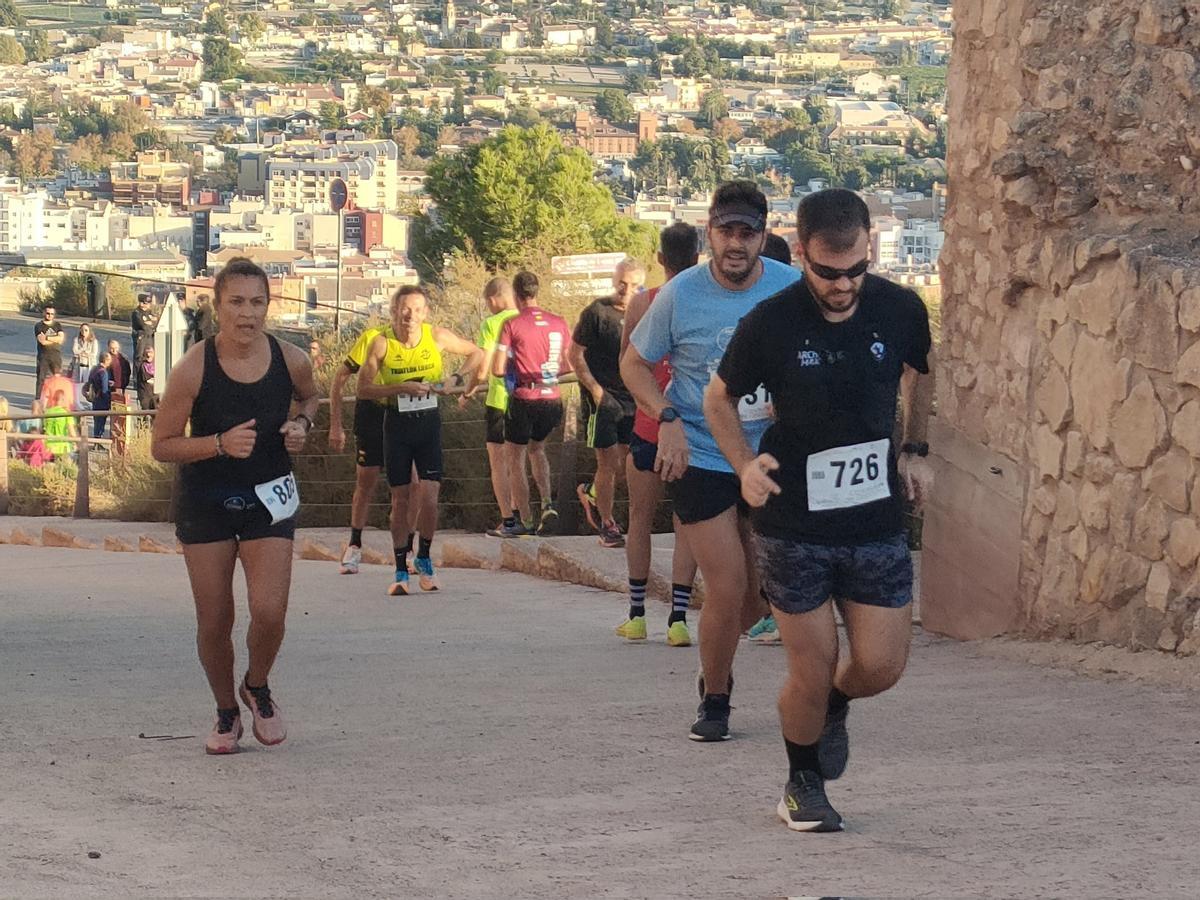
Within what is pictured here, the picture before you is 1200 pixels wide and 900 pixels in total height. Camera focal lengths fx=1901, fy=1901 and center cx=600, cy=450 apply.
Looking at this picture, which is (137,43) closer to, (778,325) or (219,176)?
(219,176)

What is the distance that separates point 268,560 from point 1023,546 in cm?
346

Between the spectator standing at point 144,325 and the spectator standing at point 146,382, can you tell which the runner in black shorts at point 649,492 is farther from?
the spectator standing at point 144,325

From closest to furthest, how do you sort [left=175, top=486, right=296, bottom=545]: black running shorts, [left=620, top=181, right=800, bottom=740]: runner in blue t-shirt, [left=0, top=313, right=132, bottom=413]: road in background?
[left=175, top=486, right=296, bottom=545]: black running shorts → [left=620, top=181, right=800, bottom=740]: runner in blue t-shirt → [left=0, top=313, right=132, bottom=413]: road in background

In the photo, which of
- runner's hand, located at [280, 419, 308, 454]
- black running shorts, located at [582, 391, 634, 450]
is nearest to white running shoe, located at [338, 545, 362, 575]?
black running shorts, located at [582, 391, 634, 450]

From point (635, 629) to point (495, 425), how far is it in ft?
15.0

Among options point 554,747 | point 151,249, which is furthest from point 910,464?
point 151,249

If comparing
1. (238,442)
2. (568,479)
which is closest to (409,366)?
(568,479)

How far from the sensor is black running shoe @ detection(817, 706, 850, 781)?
5391 millimetres

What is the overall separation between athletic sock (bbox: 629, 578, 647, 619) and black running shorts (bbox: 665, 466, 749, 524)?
2678 millimetres

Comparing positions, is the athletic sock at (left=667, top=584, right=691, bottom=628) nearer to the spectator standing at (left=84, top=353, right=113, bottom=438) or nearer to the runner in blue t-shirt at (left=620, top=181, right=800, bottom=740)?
the runner in blue t-shirt at (left=620, top=181, right=800, bottom=740)

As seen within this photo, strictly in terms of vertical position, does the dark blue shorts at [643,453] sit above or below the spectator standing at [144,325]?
above

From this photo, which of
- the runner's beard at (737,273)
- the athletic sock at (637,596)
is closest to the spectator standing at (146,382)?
the athletic sock at (637,596)

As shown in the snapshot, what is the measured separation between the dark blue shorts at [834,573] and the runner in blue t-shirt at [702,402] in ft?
4.71

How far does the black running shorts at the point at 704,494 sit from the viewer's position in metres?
6.76
